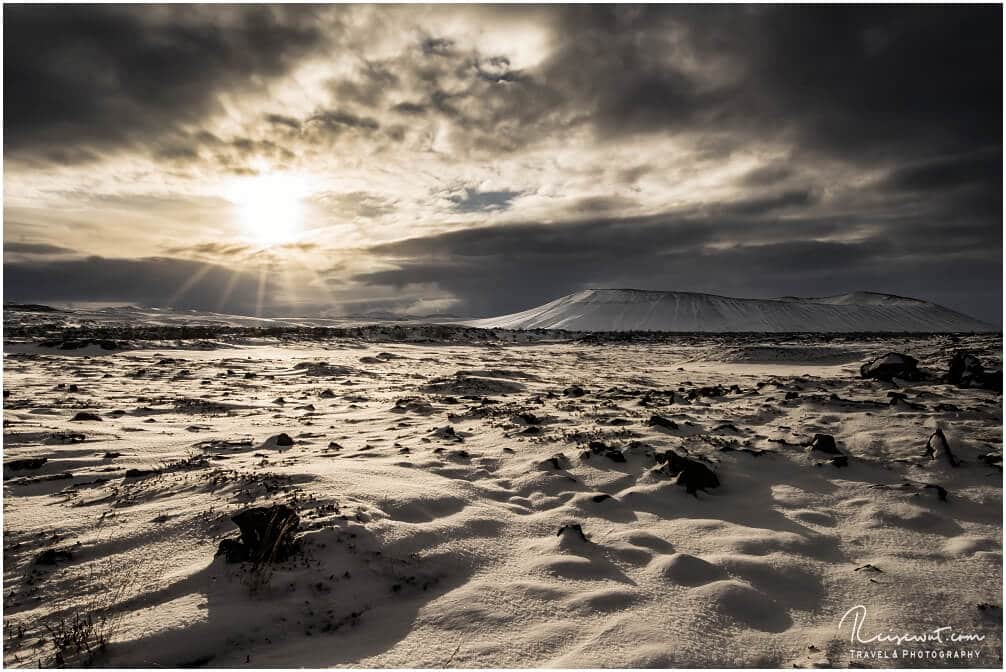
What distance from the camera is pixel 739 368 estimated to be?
69.7 feet

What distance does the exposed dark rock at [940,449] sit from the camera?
583 cm

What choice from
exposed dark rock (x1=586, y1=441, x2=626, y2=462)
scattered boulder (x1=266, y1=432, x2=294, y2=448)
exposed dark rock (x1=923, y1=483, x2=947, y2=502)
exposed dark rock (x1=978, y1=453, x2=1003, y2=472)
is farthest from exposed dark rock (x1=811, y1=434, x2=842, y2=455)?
scattered boulder (x1=266, y1=432, x2=294, y2=448)

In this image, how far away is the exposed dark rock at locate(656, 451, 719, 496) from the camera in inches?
218

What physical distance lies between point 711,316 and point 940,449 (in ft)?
358

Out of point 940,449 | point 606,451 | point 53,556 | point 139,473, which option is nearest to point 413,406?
point 606,451

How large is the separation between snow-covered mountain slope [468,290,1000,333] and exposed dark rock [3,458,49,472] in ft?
307

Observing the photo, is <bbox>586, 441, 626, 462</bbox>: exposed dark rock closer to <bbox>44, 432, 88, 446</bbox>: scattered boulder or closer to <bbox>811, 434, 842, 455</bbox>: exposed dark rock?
<bbox>811, 434, 842, 455</bbox>: exposed dark rock

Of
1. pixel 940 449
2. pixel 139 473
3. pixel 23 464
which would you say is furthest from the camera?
pixel 940 449

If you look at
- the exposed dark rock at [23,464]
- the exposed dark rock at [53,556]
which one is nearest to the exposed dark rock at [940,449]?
the exposed dark rock at [53,556]

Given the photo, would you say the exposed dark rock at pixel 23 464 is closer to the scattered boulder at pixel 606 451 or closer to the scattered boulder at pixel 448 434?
the scattered boulder at pixel 448 434

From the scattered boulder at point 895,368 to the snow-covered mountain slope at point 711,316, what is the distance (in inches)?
3315

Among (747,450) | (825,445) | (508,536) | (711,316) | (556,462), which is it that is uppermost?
(711,316)

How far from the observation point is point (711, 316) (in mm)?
107312

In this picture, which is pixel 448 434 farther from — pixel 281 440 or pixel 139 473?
pixel 139 473
